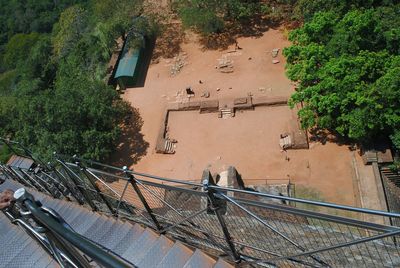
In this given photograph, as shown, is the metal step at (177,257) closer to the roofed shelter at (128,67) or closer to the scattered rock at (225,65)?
the scattered rock at (225,65)

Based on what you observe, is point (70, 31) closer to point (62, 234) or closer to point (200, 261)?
point (200, 261)

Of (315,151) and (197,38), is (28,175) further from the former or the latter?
(197,38)

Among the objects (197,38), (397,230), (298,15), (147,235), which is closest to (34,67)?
(197,38)

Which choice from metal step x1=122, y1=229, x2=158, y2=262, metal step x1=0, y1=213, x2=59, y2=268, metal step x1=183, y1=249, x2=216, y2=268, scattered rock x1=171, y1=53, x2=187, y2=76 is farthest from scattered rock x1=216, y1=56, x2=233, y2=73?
metal step x1=183, y1=249, x2=216, y2=268

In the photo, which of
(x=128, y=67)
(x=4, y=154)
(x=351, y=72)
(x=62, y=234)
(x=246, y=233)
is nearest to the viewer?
(x=62, y=234)

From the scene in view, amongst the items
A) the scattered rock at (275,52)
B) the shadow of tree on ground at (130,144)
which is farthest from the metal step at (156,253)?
the scattered rock at (275,52)

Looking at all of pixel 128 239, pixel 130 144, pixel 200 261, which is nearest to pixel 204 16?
pixel 130 144
